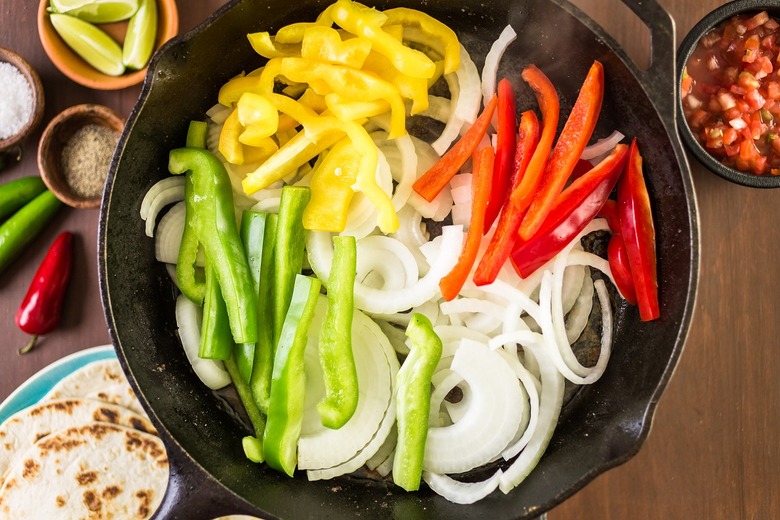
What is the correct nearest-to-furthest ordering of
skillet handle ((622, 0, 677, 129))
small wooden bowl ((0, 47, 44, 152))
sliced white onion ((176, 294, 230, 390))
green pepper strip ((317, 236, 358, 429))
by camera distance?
skillet handle ((622, 0, 677, 129))
green pepper strip ((317, 236, 358, 429))
sliced white onion ((176, 294, 230, 390))
small wooden bowl ((0, 47, 44, 152))

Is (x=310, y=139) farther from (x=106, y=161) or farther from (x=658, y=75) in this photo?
(x=658, y=75)

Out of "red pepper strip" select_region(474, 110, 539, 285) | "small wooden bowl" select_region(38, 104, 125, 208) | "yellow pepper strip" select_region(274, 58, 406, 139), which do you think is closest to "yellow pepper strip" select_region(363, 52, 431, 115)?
"yellow pepper strip" select_region(274, 58, 406, 139)

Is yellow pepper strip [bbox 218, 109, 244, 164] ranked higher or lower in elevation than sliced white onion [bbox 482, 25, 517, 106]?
lower

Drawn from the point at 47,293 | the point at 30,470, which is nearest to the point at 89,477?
the point at 30,470

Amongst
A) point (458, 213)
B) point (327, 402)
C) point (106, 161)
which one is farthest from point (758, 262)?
point (106, 161)

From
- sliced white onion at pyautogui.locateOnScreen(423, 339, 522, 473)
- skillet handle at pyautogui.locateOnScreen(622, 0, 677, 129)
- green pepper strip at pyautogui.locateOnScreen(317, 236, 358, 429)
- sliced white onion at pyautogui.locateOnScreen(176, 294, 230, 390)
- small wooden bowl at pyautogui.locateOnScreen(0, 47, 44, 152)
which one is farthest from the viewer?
small wooden bowl at pyautogui.locateOnScreen(0, 47, 44, 152)

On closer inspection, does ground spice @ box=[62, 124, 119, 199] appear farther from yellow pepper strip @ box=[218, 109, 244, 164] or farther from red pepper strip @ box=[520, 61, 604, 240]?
red pepper strip @ box=[520, 61, 604, 240]

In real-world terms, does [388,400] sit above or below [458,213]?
below
